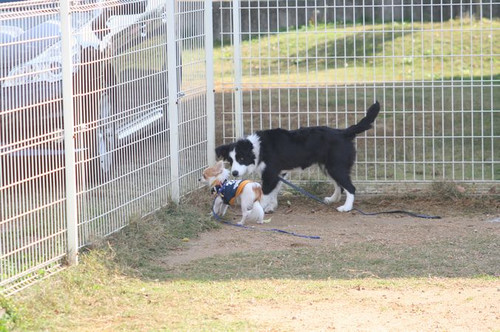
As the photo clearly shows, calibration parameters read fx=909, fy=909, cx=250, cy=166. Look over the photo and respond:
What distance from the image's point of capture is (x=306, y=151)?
882cm

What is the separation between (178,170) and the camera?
8492 mm

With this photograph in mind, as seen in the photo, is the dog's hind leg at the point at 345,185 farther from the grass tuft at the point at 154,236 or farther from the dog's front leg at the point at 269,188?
the grass tuft at the point at 154,236

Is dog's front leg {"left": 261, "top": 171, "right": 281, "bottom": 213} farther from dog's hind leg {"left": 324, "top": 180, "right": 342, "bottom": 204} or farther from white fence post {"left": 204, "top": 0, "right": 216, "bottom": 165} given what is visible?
white fence post {"left": 204, "top": 0, "right": 216, "bottom": 165}

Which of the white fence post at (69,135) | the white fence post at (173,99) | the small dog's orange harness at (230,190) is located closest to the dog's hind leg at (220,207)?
the small dog's orange harness at (230,190)

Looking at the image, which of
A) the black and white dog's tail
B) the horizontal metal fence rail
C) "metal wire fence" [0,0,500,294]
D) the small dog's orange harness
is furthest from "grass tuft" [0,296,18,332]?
the horizontal metal fence rail

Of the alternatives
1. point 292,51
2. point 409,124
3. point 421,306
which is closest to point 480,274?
point 421,306

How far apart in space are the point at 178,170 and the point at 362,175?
220 cm

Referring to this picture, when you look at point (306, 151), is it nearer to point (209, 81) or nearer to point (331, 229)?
point (331, 229)

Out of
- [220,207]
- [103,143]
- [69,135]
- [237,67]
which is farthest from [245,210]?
[69,135]

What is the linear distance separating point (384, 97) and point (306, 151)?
2991 millimetres

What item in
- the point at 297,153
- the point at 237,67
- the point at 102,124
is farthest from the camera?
the point at 237,67

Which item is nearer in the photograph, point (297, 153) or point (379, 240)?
point (379, 240)

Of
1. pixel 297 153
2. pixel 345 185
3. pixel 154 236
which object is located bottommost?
pixel 154 236

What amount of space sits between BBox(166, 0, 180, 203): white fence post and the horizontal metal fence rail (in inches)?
44.8
